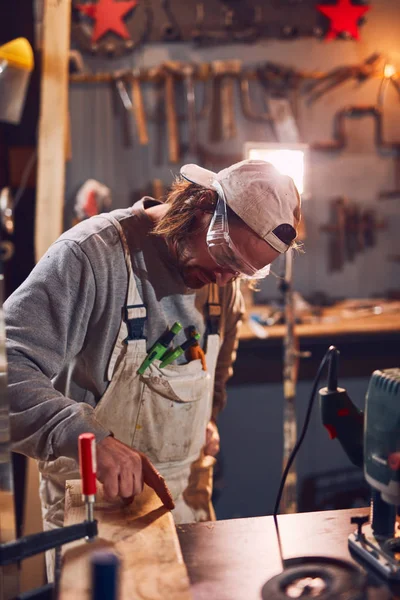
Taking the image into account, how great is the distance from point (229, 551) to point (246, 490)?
269cm

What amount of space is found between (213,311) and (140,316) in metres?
0.29

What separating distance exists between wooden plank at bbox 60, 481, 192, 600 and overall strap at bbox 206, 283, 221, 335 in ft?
2.19

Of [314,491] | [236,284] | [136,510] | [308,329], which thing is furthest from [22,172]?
[136,510]

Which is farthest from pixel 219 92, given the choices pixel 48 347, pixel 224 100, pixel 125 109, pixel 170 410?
pixel 48 347

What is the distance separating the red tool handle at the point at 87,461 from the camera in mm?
1171

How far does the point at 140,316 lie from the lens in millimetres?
1847

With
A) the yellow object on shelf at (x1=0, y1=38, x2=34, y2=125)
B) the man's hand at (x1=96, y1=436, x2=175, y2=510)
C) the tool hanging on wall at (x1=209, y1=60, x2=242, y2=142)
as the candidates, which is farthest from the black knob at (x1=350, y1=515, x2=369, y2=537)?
the tool hanging on wall at (x1=209, y1=60, x2=242, y2=142)

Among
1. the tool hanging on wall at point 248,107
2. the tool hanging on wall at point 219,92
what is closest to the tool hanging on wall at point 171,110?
the tool hanging on wall at point 219,92

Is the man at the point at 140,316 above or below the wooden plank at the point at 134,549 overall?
above

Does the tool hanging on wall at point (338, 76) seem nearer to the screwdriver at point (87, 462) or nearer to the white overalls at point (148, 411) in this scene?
the white overalls at point (148, 411)

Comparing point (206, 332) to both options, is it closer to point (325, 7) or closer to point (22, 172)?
point (22, 172)

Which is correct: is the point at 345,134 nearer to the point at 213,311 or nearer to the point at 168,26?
the point at 168,26

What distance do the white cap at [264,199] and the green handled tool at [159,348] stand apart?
0.37m

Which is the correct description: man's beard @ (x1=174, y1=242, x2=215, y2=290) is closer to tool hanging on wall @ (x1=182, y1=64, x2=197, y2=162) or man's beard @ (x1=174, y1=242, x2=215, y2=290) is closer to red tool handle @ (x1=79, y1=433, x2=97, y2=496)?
red tool handle @ (x1=79, y1=433, x2=97, y2=496)
